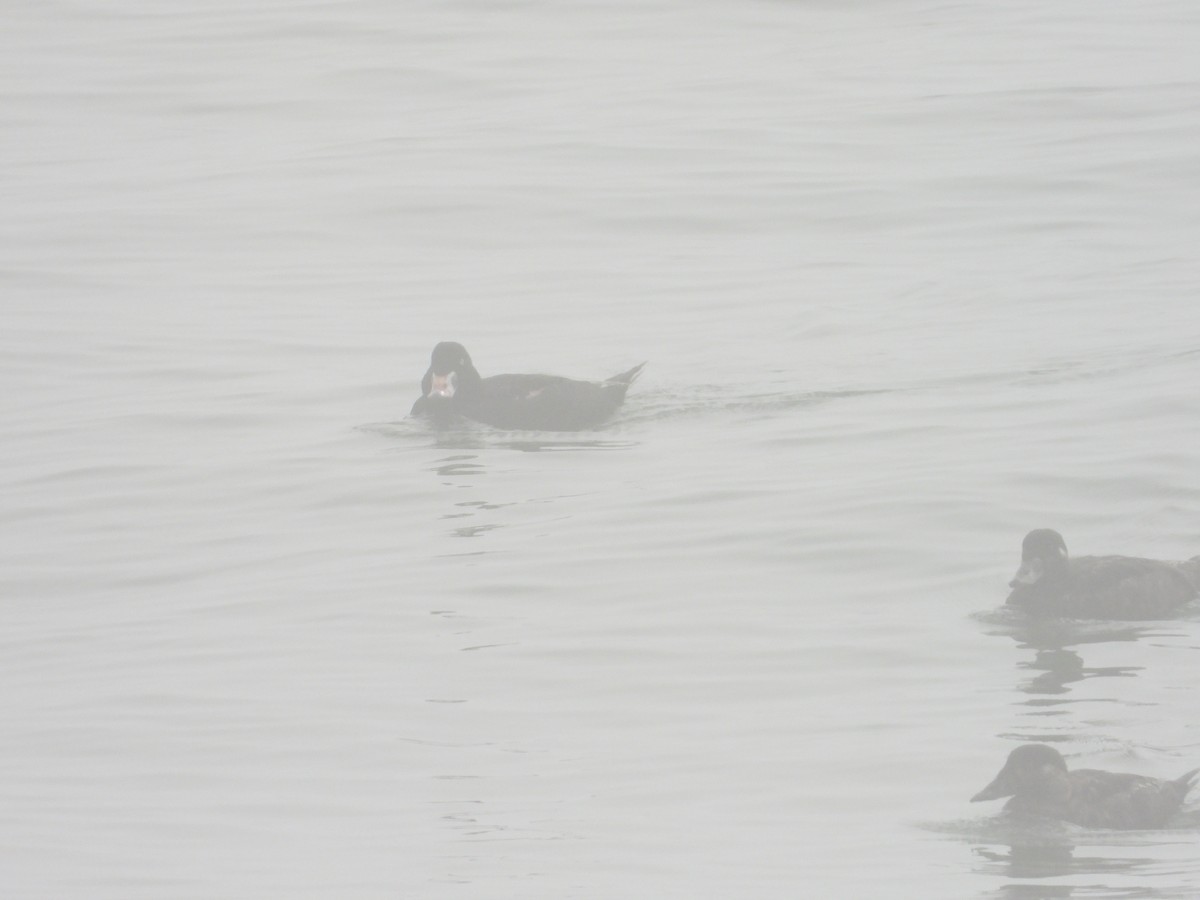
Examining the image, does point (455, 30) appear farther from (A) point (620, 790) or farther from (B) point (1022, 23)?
(A) point (620, 790)

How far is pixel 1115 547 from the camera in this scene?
13336 mm

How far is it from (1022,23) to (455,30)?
9614mm

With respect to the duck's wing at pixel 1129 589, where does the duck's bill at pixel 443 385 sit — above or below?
above

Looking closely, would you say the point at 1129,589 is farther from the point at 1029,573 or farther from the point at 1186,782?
the point at 1186,782

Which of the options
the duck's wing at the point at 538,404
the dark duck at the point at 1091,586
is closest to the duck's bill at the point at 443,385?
the duck's wing at the point at 538,404

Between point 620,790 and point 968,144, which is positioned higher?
point 968,144

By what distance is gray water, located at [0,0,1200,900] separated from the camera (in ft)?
29.5

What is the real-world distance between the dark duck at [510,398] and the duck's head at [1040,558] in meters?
5.80

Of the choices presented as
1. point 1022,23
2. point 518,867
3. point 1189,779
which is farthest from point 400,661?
point 1022,23

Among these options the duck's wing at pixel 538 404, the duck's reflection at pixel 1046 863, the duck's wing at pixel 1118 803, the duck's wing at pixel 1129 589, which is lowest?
the duck's reflection at pixel 1046 863

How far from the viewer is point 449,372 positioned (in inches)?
674

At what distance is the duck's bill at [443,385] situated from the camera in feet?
55.9

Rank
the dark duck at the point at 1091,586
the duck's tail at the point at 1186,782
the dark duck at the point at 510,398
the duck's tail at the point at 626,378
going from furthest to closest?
the duck's tail at the point at 626,378, the dark duck at the point at 510,398, the dark duck at the point at 1091,586, the duck's tail at the point at 1186,782

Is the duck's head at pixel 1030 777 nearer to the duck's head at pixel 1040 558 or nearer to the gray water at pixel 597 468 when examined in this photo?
the gray water at pixel 597 468
